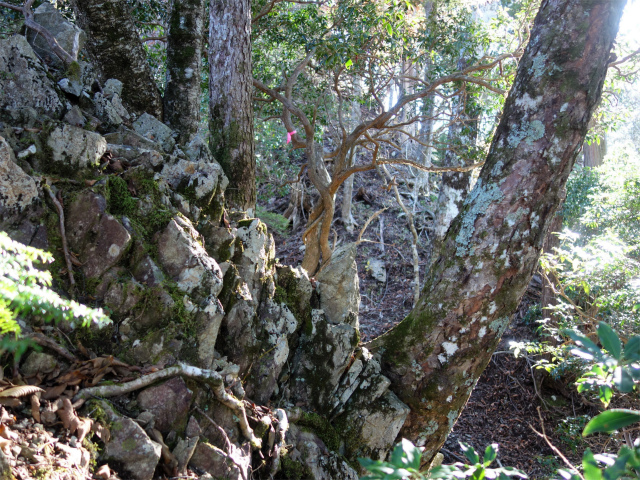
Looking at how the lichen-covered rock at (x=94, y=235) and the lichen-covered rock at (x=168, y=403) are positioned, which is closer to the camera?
the lichen-covered rock at (x=168, y=403)

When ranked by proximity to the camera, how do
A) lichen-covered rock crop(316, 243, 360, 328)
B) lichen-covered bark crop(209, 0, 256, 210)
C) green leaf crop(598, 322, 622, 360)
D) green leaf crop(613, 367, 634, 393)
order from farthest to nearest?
1. lichen-covered bark crop(209, 0, 256, 210)
2. lichen-covered rock crop(316, 243, 360, 328)
3. green leaf crop(598, 322, 622, 360)
4. green leaf crop(613, 367, 634, 393)

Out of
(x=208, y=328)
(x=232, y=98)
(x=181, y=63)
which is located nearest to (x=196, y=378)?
(x=208, y=328)

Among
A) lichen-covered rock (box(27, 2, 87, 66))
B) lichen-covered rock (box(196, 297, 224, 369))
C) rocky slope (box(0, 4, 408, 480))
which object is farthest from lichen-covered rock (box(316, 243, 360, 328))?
lichen-covered rock (box(27, 2, 87, 66))

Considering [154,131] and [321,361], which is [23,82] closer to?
[154,131]

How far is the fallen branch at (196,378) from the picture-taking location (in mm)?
2424

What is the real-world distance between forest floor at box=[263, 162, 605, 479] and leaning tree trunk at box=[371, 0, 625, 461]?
5.93 feet

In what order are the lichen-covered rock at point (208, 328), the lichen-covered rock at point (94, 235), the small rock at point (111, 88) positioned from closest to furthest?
the lichen-covered rock at point (94, 235), the lichen-covered rock at point (208, 328), the small rock at point (111, 88)

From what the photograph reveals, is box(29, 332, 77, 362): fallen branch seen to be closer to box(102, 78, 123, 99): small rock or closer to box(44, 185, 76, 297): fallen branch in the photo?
box(44, 185, 76, 297): fallen branch

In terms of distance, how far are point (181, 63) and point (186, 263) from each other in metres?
2.53

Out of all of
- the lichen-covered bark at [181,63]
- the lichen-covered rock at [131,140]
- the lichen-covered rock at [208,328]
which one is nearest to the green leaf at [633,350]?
the lichen-covered rock at [208,328]

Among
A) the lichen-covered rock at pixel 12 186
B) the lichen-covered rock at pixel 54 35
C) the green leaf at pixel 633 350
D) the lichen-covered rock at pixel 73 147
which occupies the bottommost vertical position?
the lichen-covered rock at pixel 12 186

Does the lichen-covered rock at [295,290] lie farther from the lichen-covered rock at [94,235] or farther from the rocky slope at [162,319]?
the lichen-covered rock at [94,235]

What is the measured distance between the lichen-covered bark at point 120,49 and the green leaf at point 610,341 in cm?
421

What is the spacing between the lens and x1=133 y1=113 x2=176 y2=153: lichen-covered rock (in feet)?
12.6
